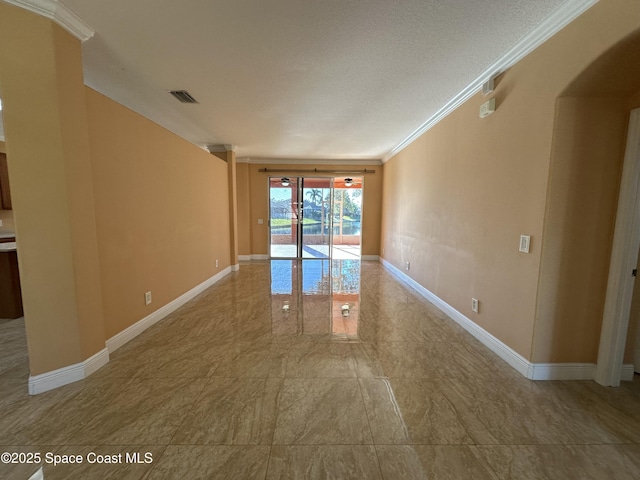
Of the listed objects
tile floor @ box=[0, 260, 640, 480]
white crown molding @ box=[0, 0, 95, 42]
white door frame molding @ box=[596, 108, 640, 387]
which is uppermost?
white crown molding @ box=[0, 0, 95, 42]

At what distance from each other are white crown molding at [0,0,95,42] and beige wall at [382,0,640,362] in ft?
10.9

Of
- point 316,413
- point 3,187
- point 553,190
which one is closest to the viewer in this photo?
point 316,413

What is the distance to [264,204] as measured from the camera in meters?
6.98

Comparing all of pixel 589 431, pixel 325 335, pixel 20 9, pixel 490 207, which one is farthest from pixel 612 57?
pixel 20 9

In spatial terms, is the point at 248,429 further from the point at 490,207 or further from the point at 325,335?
the point at 490,207

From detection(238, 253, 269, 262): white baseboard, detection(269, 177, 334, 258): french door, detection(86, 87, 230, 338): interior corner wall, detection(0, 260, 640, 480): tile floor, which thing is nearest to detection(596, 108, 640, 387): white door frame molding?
detection(0, 260, 640, 480): tile floor

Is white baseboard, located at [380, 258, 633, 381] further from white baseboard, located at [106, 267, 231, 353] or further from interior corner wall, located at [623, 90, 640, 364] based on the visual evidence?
white baseboard, located at [106, 267, 231, 353]

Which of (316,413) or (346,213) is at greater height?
(346,213)

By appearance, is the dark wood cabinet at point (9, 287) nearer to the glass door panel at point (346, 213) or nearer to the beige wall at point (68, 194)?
the beige wall at point (68, 194)

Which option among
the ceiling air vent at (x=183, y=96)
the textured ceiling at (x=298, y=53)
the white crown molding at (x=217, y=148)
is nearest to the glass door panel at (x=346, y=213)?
the white crown molding at (x=217, y=148)

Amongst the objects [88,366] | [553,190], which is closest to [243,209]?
[88,366]

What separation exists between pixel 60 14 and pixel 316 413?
10.2 ft

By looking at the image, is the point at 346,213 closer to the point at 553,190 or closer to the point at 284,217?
the point at 284,217

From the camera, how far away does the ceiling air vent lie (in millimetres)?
2977
